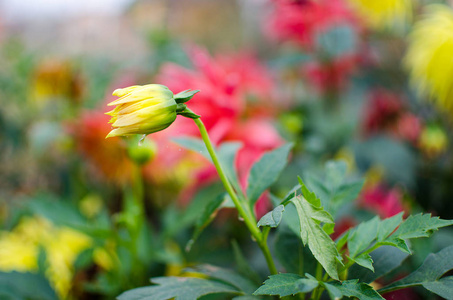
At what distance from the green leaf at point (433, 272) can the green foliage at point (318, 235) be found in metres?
0.06

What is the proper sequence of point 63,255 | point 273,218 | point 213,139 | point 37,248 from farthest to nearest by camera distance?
point 63,255 < point 37,248 < point 213,139 < point 273,218

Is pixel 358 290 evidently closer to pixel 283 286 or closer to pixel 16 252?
pixel 283 286

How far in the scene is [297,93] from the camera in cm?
86

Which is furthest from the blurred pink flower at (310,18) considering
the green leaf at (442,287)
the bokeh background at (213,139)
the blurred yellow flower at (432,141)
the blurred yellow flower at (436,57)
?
the green leaf at (442,287)

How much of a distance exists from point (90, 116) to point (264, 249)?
0.49m

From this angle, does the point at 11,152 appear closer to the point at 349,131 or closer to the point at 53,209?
the point at 53,209

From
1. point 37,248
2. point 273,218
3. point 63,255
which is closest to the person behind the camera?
point 273,218

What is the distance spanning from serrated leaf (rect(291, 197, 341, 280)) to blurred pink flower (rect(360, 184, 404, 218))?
1.21ft

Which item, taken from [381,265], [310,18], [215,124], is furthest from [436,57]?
[381,265]

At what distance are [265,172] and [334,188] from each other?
0.20ft

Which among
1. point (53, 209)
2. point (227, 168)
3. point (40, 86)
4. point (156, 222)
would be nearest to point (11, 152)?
point (40, 86)

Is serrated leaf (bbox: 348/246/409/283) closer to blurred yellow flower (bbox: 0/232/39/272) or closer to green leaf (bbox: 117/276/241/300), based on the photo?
green leaf (bbox: 117/276/241/300)

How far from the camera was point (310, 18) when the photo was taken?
82 cm

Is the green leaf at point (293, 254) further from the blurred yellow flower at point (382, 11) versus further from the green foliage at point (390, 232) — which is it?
the blurred yellow flower at point (382, 11)
